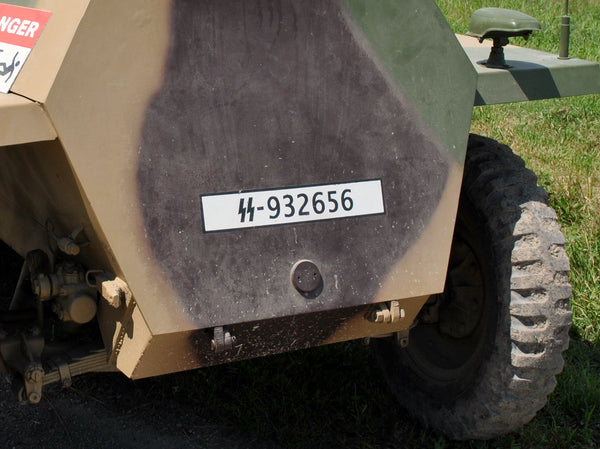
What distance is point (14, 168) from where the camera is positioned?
2959 millimetres

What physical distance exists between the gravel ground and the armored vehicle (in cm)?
62

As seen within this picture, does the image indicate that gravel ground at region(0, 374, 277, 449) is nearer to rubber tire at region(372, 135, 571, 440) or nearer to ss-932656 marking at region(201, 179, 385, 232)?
rubber tire at region(372, 135, 571, 440)

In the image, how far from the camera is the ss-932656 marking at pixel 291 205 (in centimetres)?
246

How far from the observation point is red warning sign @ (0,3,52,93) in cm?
249

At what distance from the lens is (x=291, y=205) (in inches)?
99.5

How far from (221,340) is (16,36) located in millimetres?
961

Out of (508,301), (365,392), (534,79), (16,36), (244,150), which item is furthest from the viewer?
(365,392)

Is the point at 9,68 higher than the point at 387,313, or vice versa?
the point at 9,68

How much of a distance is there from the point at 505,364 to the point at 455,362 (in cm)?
41

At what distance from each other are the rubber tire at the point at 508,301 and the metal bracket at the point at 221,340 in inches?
34.3

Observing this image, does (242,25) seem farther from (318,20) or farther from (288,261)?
(288,261)

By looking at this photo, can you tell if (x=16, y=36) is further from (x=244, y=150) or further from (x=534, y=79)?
(x=534, y=79)

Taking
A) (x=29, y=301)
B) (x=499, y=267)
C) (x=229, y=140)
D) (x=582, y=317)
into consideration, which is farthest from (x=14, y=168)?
(x=582, y=317)

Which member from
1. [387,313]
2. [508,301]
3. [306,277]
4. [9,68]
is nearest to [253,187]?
[306,277]
